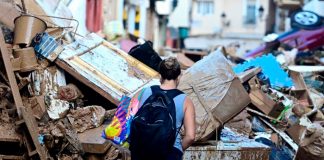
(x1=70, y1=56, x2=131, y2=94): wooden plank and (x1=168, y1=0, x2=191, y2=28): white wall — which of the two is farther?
(x1=168, y1=0, x2=191, y2=28): white wall

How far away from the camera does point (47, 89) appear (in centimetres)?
624

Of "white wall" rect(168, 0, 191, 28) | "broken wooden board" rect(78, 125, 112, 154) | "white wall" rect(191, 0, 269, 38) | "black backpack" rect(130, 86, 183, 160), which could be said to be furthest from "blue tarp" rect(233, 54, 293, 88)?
"white wall" rect(191, 0, 269, 38)

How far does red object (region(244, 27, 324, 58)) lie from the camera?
15.7 meters

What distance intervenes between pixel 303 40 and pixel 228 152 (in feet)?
37.0

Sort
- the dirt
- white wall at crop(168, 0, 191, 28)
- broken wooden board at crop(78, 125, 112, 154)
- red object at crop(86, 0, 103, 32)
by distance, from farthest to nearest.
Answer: white wall at crop(168, 0, 191, 28), red object at crop(86, 0, 103, 32), the dirt, broken wooden board at crop(78, 125, 112, 154)

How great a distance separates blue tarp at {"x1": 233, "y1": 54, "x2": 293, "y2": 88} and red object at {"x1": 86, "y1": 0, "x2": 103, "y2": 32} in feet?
19.5

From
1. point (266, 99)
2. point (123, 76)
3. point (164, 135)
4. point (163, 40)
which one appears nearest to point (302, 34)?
point (266, 99)

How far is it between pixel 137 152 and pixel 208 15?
38.2 meters

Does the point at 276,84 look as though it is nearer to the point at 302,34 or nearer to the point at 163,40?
the point at 302,34

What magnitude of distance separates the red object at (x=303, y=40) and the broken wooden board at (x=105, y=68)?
839cm

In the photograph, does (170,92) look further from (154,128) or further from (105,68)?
(105,68)

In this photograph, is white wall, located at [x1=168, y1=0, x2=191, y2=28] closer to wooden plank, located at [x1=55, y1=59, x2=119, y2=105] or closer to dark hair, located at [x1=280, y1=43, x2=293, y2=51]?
dark hair, located at [x1=280, y1=43, x2=293, y2=51]

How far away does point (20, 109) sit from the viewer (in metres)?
5.41

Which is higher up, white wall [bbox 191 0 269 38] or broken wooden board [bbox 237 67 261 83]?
broken wooden board [bbox 237 67 261 83]
